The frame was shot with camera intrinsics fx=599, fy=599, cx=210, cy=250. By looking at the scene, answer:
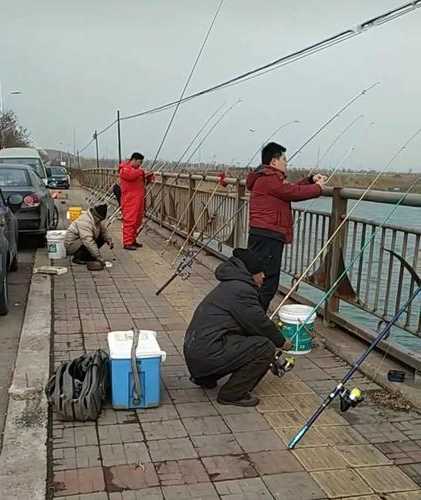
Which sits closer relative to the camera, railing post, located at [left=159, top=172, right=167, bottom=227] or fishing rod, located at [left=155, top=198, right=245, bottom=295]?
fishing rod, located at [left=155, top=198, right=245, bottom=295]

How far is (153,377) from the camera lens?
4180mm

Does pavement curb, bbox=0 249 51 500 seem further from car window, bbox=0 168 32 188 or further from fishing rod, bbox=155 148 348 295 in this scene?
car window, bbox=0 168 32 188

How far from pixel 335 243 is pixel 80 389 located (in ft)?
9.76

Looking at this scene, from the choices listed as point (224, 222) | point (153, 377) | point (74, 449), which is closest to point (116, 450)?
point (74, 449)

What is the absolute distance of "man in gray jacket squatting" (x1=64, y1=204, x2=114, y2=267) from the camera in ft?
31.3

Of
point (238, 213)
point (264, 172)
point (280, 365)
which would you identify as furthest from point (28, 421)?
point (238, 213)

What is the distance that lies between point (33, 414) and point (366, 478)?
7.31 feet

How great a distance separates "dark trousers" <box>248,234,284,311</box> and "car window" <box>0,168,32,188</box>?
7.30 m

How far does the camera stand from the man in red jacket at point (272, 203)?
5.45m

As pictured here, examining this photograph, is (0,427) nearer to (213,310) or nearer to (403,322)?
(213,310)

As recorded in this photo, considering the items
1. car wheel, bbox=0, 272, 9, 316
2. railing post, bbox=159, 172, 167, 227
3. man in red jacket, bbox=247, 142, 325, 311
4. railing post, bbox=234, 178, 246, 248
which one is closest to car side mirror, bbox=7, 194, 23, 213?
car wheel, bbox=0, 272, 9, 316

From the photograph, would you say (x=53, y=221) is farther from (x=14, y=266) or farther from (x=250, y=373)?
(x=250, y=373)

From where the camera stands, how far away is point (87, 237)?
9.53 meters

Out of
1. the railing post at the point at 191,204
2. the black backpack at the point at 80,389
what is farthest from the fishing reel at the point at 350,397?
the railing post at the point at 191,204
